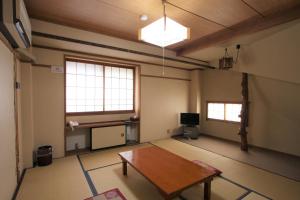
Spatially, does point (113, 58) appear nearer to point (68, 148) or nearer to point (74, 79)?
point (74, 79)

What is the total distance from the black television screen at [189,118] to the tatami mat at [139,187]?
267 centimetres

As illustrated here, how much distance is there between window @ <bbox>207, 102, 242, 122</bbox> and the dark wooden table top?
3.13 meters

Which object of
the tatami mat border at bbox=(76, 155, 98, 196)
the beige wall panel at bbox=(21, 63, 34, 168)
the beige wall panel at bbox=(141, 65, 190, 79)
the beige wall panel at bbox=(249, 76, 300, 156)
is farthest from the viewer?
the beige wall panel at bbox=(141, 65, 190, 79)

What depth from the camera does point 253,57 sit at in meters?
2.59

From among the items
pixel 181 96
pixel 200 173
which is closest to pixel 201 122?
pixel 181 96

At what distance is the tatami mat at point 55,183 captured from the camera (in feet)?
6.93

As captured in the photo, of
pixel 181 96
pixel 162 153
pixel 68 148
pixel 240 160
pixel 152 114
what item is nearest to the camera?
pixel 162 153

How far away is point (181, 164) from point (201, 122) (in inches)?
144

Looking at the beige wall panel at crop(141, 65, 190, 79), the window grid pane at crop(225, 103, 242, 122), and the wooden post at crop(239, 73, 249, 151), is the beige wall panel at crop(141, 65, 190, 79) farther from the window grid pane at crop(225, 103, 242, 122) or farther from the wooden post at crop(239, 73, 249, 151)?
the wooden post at crop(239, 73, 249, 151)

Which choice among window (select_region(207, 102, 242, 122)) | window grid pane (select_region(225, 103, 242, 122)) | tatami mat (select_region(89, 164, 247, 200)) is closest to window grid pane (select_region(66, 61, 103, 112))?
tatami mat (select_region(89, 164, 247, 200))

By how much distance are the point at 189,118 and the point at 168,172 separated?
132 inches

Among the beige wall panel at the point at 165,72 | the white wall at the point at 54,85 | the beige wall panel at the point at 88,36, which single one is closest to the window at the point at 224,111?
the beige wall panel at the point at 165,72

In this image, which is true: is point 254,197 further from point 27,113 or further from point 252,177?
point 27,113

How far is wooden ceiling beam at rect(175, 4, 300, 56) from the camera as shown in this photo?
2135 mm
